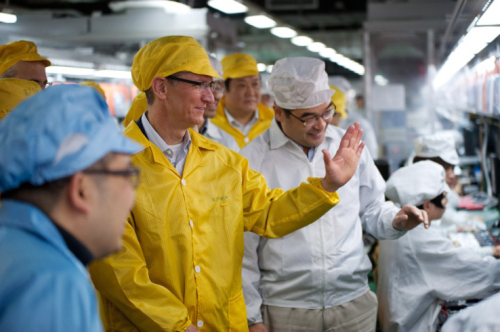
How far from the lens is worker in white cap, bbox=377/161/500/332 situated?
3016mm

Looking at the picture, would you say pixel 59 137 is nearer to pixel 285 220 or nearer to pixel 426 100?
pixel 285 220

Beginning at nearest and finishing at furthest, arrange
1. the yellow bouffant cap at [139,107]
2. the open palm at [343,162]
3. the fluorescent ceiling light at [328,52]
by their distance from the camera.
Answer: the open palm at [343,162] < the yellow bouffant cap at [139,107] < the fluorescent ceiling light at [328,52]

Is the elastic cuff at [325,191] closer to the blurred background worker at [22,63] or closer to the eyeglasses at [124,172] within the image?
the eyeglasses at [124,172]

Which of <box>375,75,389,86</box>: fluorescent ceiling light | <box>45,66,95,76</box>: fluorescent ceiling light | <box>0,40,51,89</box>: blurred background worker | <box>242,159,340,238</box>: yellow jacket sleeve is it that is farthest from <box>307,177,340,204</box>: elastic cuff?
<box>375,75,389,86</box>: fluorescent ceiling light

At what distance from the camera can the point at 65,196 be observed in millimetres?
1147

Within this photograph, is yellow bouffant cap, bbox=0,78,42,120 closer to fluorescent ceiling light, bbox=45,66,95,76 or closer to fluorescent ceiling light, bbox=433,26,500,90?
fluorescent ceiling light, bbox=433,26,500,90

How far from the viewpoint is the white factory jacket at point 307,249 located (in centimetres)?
261

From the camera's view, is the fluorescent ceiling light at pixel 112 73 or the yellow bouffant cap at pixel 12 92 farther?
the fluorescent ceiling light at pixel 112 73

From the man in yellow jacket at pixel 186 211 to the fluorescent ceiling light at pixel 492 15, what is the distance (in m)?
0.94

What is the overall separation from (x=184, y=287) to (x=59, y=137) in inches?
45.2

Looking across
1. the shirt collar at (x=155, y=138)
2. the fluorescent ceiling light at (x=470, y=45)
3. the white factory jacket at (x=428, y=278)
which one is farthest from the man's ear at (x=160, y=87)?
the fluorescent ceiling light at (x=470, y=45)

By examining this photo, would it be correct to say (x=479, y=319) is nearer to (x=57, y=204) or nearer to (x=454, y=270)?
(x=57, y=204)

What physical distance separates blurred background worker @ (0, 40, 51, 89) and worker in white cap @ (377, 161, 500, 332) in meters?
2.03

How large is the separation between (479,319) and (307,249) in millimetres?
967
